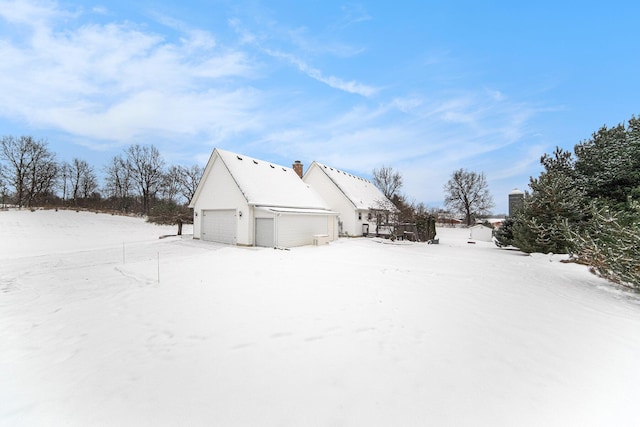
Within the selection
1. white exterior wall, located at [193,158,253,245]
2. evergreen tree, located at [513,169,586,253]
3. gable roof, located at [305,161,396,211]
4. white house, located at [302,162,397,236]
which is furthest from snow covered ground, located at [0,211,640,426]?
gable roof, located at [305,161,396,211]

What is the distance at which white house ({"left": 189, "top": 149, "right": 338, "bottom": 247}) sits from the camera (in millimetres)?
14531

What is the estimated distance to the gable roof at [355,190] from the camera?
2183cm

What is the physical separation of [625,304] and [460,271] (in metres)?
3.46

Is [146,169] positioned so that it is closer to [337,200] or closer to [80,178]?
[80,178]

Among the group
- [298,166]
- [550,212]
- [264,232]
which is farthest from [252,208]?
[550,212]

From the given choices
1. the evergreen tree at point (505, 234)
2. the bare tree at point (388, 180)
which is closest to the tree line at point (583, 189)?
the evergreen tree at point (505, 234)

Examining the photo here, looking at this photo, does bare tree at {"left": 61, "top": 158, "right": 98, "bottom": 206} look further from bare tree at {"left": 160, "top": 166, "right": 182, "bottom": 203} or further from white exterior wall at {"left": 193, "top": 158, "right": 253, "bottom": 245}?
white exterior wall at {"left": 193, "top": 158, "right": 253, "bottom": 245}

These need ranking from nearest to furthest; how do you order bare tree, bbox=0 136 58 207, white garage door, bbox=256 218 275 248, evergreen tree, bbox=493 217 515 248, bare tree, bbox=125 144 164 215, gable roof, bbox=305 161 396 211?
white garage door, bbox=256 218 275 248
evergreen tree, bbox=493 217 515 248
gable roof, bbox=305 161 396 211
bare tree, bbox=0 136 58 207
bare tree, bbox=125 144 164 215

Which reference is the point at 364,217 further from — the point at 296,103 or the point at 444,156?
the point at 296,103

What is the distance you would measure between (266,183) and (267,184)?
0.32ft

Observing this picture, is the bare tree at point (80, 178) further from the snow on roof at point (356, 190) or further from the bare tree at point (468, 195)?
the bare tree at point (468, 195)

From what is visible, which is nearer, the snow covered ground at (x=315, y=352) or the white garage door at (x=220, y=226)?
the snow covered ground at (x=315, y=352)

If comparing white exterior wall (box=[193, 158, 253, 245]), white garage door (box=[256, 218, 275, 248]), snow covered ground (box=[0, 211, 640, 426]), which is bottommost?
snow covered ground (box=[0, 211, 640, 426])

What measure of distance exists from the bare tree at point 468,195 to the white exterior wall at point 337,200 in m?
25.7
